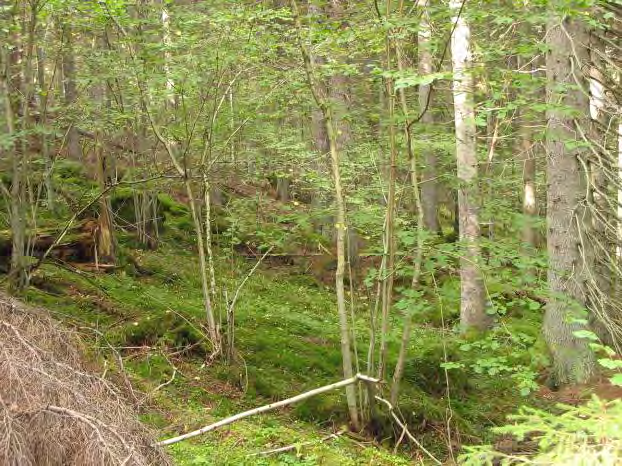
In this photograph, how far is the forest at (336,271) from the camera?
14.6 feet

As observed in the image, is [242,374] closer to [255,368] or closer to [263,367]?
[255,368]

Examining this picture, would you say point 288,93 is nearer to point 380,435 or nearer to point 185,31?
point 185,31

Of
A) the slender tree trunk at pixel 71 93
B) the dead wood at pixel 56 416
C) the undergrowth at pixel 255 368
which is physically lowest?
the undergrowth at pixel 255 368

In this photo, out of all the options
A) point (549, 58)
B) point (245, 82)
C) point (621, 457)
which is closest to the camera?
point (621, 457)

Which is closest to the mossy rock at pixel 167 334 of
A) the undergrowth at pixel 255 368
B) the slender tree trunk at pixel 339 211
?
the undergrowth at pixel 255 368

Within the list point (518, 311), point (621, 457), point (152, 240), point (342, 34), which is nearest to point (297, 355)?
point (342, 34)

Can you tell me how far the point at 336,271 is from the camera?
8.90 metres

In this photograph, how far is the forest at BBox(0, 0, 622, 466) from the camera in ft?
14.6

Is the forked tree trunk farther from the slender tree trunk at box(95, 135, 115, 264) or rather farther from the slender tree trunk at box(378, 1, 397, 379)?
the slender tree trunk at box(95, 135, 115, 264)

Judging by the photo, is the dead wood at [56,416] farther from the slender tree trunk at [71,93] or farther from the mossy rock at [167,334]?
Answer: the slender tree trunk at [71,93]

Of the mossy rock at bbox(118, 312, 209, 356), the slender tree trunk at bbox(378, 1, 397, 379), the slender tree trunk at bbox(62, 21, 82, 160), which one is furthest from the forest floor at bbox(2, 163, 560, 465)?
the slender tree trunk at bbox(62, 21, 82, 160)

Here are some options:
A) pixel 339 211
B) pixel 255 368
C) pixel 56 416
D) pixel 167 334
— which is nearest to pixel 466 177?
pixel 339 211

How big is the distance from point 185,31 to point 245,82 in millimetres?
1685

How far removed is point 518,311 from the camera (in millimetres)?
13734
